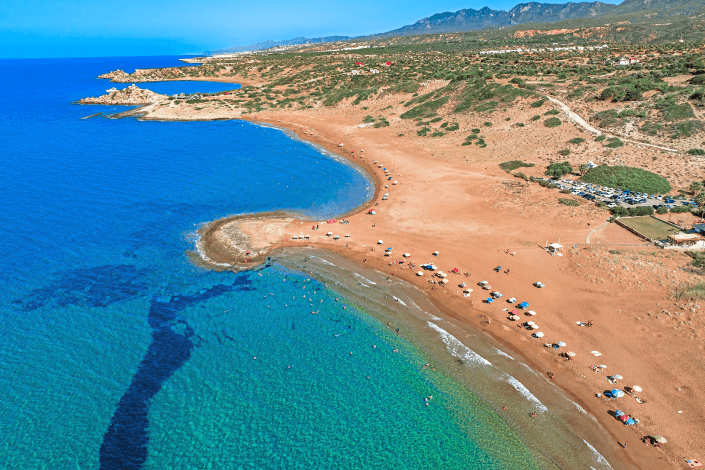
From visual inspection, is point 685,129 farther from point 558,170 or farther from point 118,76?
point 118,76

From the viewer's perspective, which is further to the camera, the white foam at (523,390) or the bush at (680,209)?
the bush at (680,209)

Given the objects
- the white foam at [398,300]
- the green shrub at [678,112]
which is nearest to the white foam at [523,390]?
the white foam at [398,300]

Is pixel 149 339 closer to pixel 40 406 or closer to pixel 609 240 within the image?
pixel 40 406

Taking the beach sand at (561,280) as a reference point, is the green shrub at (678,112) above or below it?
above

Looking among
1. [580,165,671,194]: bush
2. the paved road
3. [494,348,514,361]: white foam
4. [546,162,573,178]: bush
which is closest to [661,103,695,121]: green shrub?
the paved road

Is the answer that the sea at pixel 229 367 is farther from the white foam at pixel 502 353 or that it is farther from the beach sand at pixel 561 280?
the beach sand at pixel 561 280

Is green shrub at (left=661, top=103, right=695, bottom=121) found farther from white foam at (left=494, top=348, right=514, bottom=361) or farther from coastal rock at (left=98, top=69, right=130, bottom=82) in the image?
coastal rock at (left=98, top=69, right=130, bottom=82)

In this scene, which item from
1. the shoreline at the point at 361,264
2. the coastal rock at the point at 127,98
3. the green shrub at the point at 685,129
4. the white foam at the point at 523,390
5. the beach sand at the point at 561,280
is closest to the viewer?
the beach sand at the point at 561,280
